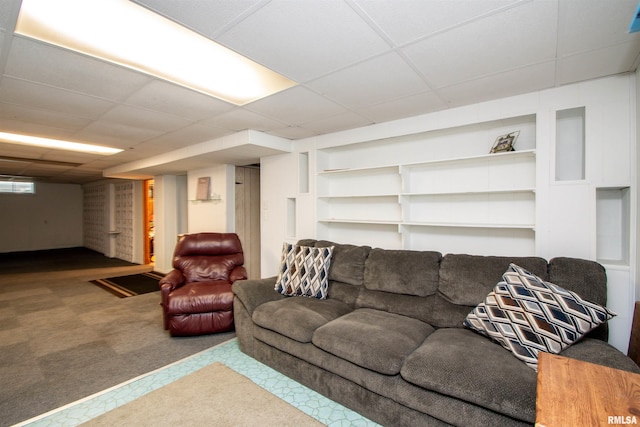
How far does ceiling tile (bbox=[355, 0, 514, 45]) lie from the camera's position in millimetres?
1338

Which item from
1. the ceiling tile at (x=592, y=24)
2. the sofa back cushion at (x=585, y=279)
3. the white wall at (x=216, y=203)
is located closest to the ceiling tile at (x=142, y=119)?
the white wall at (x=216, y=203)

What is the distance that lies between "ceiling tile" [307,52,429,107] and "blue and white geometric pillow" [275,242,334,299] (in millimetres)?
1499

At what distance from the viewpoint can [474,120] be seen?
101 inches

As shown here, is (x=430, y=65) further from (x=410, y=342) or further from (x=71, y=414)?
(x=71, y=414)

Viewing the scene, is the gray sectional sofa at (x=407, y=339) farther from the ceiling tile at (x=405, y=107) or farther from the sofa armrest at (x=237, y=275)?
the ceiling tile at (x=405, y=107)

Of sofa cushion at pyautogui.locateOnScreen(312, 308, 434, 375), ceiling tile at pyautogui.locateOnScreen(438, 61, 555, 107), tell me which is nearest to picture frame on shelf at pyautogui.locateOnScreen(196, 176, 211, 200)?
sofa cushion at pyautogui.locateOnScreen(312, 308, 434, 375)

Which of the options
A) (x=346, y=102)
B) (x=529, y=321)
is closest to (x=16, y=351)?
(x=346, y=102)

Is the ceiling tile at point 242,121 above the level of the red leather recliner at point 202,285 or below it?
above

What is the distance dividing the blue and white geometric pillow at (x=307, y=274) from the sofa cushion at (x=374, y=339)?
0.57 metres

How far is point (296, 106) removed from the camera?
8.65 ft

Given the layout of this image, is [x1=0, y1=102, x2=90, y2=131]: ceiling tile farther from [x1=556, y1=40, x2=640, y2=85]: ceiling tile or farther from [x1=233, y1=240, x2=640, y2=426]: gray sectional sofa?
[x1=556, y1=40, x2=640, y2=85]: ceiling tile

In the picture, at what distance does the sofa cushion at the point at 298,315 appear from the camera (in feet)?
7.25

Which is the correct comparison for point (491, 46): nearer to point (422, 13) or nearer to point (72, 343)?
point (422, 13)

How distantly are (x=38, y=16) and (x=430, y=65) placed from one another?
2.24 metres
